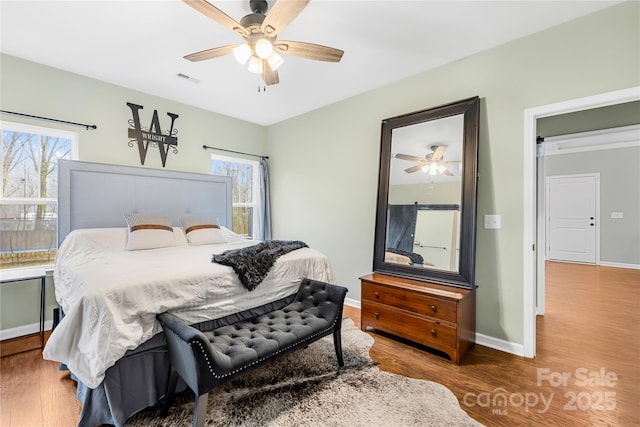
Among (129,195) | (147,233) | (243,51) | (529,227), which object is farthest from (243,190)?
(529,227)

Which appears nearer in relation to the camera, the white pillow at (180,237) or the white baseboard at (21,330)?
the white baseboard at (21,330)

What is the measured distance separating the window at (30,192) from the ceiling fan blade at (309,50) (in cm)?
268

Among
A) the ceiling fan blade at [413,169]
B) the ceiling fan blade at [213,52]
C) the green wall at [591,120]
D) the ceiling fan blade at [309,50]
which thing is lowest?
the ceiling fan blade at [413,169]

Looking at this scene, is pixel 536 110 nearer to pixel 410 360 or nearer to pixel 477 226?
pixel 477 226

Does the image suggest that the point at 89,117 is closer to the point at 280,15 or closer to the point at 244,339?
the point at 280,15

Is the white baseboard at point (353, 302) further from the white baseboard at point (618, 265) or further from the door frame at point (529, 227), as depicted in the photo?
the white baseboard at point (618, 265)

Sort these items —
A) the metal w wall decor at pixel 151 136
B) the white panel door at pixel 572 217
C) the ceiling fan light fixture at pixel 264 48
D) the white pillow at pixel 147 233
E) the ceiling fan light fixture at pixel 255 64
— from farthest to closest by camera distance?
the white panel door at pixel 572 217 → the metal w wall decor at pixel 151 136 → the white pillow at pixel 147 233 → the ceiling fan light fixture at pixel 255 64 → the ceiling fan light fixture at pixel 264 48

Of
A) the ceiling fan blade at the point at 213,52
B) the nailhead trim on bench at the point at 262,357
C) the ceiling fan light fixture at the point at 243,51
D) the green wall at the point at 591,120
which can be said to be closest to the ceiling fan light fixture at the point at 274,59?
the ceiling fan light fixture at the point at 243,51

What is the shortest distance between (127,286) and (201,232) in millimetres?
1758

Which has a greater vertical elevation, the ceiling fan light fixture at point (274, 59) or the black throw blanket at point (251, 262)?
the ceiling fan light fixture at point (274, 59)

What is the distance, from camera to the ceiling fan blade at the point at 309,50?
2.09 m

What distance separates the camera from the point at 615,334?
284cm

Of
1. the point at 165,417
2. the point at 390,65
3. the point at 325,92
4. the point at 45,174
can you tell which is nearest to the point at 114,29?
the point at 45,174

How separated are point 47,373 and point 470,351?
3422 millimetres
